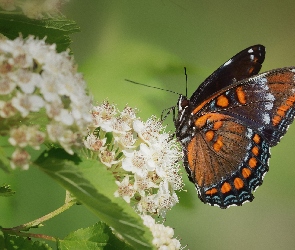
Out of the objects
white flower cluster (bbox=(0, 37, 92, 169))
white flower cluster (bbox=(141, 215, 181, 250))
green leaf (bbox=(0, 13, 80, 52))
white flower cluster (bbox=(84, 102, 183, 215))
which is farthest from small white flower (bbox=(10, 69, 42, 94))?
white flower cluster (bbox=(141, 215, 181, 250))

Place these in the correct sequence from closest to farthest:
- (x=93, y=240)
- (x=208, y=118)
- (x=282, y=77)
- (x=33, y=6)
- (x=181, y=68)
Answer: (x=33, y=6)
(x=93, y=240)
(x=282, y=77)
(x=208, y=118)
(x=181, y=68)

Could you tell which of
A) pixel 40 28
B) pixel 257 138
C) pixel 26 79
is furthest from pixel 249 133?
pixel 26 79

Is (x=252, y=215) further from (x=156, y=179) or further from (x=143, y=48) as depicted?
(x=156, y=179)

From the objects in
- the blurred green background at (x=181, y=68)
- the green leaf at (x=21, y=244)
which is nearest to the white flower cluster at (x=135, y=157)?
the green leaf at (x=21, y=244)

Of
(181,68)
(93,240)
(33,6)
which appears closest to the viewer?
(33,6)

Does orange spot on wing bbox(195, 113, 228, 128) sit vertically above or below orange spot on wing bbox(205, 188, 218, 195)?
above

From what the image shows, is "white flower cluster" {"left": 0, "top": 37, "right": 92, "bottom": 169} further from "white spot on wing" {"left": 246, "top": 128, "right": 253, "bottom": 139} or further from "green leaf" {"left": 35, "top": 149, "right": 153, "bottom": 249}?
"white spot on wing" {"left": 246, "top": 128, "right": 253, "bottom": 139}

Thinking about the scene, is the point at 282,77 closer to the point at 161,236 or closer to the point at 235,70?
the point at 235,70
